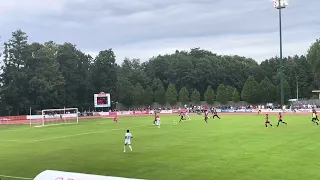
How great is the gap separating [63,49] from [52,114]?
121 ft

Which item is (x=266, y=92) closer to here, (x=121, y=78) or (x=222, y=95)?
(x=222, y=95)

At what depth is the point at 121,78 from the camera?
396ft

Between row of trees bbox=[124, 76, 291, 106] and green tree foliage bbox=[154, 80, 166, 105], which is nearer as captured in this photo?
row of trees bbox=[124, 76, 291, 106]

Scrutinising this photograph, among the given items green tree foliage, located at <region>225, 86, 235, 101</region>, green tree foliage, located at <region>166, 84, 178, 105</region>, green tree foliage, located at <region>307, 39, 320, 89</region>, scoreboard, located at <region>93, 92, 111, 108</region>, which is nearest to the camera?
scoreboard, located at <region>93, 92, 111, 108</region>

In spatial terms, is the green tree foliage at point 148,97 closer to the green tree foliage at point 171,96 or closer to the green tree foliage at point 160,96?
the green tree foliage at point 160,96

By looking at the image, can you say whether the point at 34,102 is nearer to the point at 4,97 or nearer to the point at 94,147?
the point at 4,97

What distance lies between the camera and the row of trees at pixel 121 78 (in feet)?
322

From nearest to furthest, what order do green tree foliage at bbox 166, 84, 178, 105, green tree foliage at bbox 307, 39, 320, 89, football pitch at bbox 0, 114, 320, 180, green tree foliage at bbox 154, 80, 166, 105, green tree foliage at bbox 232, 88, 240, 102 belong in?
football pitch at bbox 0, 114, 320, 180, green tree foliage at bbox 232, 88, 240, 102, green tree foliage at bbox 166, 84, 178, 105, green tree foliage at bbox 154, 80, 166, 105, green tree foliage at bbox 307, 39, 320, 89

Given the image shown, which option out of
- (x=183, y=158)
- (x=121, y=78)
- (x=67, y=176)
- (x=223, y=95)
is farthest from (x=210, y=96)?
(x=67, y=176)

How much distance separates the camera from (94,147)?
30.1 meters

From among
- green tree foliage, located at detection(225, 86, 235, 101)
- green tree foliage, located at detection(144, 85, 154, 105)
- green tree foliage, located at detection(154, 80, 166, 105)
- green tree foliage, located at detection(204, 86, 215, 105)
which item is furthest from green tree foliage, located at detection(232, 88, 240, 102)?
green tree foliage, located at detection(144, 85, 154, 105)

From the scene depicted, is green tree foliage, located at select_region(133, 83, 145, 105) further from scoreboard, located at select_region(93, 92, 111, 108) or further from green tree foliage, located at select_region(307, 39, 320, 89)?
green tree foliage, located at select_region(307, 39, 320, 89)

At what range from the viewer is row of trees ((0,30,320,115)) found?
9806 cm

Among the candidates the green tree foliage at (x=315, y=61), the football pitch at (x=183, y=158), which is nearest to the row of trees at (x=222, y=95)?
the green tree foliage at (x=315, y=61)
